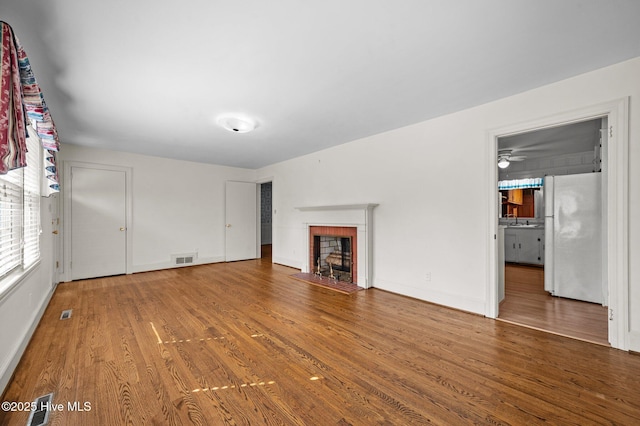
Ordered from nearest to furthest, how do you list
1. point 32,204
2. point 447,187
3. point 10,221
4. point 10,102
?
point 10,102
point 10,221
point 32,204
point 447,187

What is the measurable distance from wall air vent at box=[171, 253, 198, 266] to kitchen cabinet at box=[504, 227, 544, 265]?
742 cm

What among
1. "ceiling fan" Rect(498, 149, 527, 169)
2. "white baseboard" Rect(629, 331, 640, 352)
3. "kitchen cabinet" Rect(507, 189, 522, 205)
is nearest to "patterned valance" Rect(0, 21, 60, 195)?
"white baseboard" Rect(629, 331, 640, 352)

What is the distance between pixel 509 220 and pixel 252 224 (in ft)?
22.1

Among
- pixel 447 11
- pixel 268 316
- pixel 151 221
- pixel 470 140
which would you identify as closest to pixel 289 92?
pixel 447 11

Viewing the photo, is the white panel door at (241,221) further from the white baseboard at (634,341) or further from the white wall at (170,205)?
the white baseboard at (634,341)

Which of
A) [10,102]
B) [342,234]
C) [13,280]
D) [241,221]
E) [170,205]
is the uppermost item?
[10,102]

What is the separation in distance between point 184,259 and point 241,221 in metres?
1.62

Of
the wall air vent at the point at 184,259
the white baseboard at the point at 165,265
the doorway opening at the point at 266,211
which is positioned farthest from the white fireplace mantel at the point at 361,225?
the doorway opening at the point at 266,211

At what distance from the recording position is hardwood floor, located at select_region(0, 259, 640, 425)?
5.14 feet

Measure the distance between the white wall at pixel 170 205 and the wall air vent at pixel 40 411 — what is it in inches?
166

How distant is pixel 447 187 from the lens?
338 centimetres

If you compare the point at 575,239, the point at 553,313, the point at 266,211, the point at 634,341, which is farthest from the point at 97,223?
the point at 575,239

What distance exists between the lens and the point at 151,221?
561 cm

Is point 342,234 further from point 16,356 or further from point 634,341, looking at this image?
point 16,356
